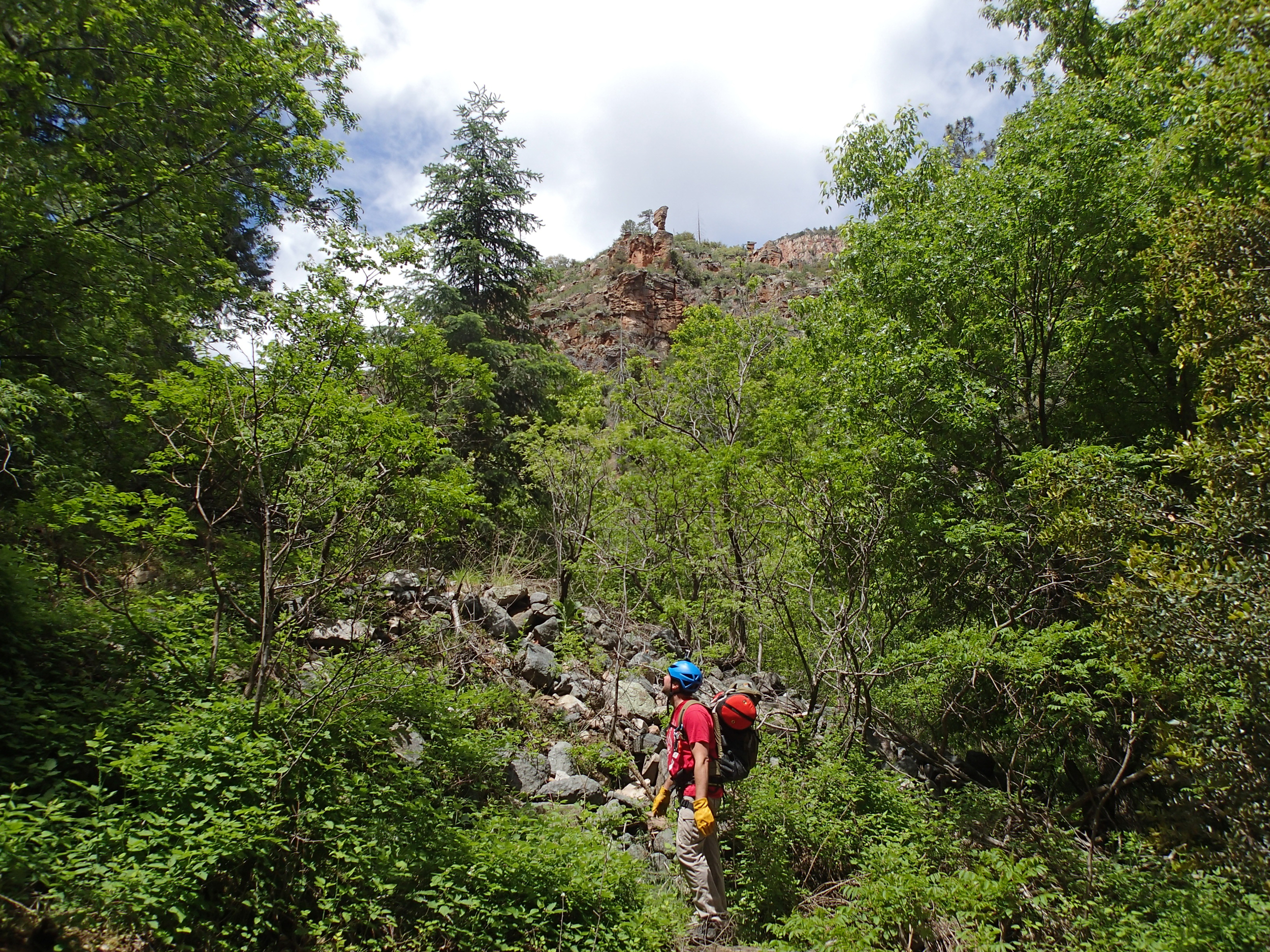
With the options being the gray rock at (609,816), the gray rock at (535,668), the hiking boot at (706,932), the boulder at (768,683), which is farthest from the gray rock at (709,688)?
the hiking boot at (706,932)

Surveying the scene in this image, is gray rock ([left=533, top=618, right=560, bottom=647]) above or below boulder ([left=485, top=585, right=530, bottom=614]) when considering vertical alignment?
below

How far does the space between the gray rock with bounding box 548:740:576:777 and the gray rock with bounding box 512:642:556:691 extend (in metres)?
1.27

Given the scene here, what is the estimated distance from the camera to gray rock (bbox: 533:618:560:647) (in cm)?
969

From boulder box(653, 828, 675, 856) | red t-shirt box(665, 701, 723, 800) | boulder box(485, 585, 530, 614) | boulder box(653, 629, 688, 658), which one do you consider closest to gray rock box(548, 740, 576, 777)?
boulder box(653, 828, 675, 856)

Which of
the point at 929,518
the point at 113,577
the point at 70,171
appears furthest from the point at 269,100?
the point at 929,518

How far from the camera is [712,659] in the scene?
34.3 feet

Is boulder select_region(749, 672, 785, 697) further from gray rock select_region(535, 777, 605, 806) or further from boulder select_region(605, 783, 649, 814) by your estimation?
gray rock select_region(535, 777, 605, 806)

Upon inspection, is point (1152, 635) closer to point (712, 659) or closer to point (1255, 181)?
point (1255, 181)

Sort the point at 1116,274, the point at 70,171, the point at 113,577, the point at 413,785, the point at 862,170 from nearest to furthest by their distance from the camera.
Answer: the point at 413,785 → the point at 113,577 → the point at 70,171 → the point at 1116,274 → the point at 862,170

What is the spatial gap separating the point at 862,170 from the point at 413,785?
10.8 meters

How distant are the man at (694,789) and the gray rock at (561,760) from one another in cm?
228

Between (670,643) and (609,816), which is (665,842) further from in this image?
(670,643)

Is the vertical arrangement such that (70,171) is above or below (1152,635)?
above

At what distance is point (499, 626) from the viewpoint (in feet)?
29.7
